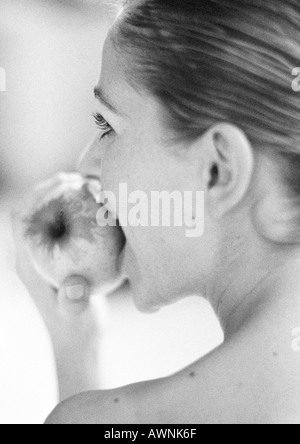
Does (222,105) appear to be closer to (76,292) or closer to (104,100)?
(104,100)

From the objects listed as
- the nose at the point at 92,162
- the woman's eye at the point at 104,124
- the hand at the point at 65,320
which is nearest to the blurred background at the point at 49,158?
the hand at the point at 65,320

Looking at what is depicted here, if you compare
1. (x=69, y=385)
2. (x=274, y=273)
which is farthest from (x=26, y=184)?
(x=274, y=273)

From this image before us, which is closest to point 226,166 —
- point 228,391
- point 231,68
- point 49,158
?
point 231,68

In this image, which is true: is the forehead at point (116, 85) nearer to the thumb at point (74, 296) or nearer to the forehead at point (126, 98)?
the forehead at point (126, 98)

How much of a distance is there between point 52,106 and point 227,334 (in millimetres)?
655

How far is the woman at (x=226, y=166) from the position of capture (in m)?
0.66

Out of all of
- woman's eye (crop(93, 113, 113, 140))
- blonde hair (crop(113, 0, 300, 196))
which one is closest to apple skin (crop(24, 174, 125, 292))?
woman's eye (crop(93, 113, 113, 140))

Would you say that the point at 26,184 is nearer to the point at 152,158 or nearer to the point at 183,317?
the point at 183,317

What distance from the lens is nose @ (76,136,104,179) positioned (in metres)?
0.92

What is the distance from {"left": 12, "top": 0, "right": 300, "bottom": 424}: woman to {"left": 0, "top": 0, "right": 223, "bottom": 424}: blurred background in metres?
0.40

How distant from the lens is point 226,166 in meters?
0.71

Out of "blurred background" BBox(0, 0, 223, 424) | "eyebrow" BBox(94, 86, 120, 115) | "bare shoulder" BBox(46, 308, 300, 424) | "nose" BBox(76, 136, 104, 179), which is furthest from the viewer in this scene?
"blurred background" BBox(0, 0, 223, 424)

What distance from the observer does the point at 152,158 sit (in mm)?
763

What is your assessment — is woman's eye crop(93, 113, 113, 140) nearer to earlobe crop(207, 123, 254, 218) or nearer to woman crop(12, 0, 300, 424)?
woman crop(12, 0, 300, 424)
